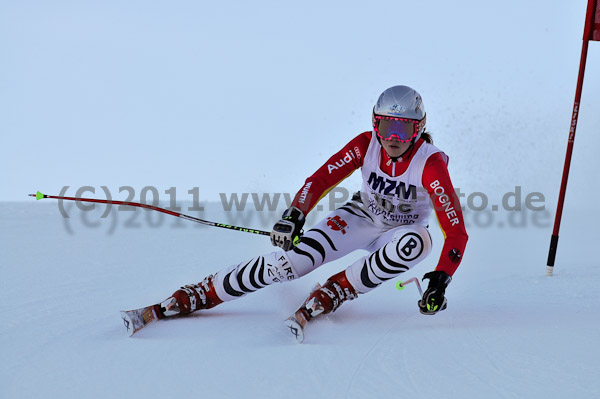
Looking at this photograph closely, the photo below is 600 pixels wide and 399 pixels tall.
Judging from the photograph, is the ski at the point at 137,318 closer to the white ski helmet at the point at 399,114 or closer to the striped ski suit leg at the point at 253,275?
the striped ski suit leg at the point at 253,275

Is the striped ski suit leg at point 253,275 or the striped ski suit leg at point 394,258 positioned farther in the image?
the striped ski suit leg at point 253,275

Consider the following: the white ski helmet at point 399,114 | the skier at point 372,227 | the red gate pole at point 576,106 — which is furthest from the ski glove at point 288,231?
the red gate pole at point 576,106

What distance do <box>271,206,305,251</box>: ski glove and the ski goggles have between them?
594 mm

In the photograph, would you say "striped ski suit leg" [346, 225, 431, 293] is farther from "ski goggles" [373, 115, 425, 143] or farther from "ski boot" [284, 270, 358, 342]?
"ski goggles" [373, 115, 425, 143]

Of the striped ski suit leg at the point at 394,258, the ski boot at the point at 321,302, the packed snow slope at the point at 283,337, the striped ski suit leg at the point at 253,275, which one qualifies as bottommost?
the packed snow slope at the point at 283,337

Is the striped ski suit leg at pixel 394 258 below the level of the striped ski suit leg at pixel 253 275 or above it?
above

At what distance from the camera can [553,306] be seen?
3.32 meters

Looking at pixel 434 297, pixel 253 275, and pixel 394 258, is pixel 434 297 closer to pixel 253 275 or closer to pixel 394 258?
pixel 394 258

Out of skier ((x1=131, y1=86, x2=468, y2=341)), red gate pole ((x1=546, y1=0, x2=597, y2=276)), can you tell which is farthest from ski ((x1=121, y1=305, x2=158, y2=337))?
red gate pole ((x1=546, y1=0, x2=597, y2=276))

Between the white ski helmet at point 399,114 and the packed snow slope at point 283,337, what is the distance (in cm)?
94

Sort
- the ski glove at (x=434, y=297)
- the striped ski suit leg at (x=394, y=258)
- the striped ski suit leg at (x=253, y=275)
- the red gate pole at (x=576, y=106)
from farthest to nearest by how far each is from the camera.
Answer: the red gate pole at (x=576, y=106) → the striped ski suit leg at (x=253, y=275) → the striped ski suit leg at (x=394, y=258) → the ski glove at (x=434, y=297)

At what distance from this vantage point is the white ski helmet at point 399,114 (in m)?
2.93

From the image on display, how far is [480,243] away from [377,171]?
117 inches

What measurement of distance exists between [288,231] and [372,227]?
571 mm
